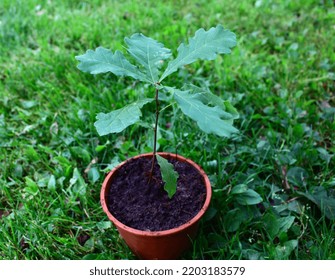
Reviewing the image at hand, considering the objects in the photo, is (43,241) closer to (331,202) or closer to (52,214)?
(52,214)

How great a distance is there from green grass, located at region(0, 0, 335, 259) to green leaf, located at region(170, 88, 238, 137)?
0.65m

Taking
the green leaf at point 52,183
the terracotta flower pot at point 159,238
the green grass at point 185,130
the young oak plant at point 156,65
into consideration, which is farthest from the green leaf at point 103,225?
the young oak plant at point 156,65

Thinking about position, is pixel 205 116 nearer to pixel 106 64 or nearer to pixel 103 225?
pixel 106 64

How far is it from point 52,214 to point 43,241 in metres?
0.16

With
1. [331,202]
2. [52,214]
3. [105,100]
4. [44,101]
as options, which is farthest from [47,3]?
[331,202]

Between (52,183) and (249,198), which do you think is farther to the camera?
(52,183)

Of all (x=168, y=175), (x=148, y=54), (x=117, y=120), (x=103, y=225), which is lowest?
(x=103, y=225)

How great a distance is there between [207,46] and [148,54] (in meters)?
0.22

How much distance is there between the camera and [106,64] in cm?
140

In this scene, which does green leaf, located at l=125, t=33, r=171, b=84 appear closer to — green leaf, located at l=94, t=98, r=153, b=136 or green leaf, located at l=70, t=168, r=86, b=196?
green leaf, located at l=94, t=98, r=153, b=136

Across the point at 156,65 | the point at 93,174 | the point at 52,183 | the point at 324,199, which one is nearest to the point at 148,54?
the point at 156,65

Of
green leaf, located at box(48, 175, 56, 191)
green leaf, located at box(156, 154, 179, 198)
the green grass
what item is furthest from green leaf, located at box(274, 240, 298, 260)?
green leaf, located at box(48, 175, 56, 191)

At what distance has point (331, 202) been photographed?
1780mm

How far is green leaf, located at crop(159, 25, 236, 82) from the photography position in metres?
1.39
